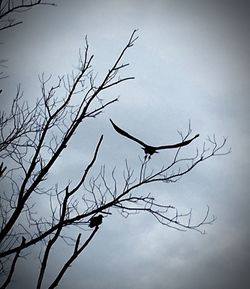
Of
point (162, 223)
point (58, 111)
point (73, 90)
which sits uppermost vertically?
point (73, 90)

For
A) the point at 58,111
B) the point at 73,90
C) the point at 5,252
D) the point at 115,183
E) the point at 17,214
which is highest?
the point at 73,90

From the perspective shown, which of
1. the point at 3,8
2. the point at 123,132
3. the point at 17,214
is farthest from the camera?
the point at 123,132

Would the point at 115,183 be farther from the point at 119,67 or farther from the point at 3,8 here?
the point at 3,8

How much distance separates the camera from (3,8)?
11.5ft

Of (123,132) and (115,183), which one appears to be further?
(123,132)

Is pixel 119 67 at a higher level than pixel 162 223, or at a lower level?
higher

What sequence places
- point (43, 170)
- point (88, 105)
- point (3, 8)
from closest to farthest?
point (3, 8) < point (43, 170) < point (88, 105)

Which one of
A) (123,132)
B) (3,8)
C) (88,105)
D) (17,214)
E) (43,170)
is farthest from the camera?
(123,132)

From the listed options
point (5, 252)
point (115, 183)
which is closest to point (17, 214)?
point (5, 252)

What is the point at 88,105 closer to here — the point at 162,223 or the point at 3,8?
the point at 3,8

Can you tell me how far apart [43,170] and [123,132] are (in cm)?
232

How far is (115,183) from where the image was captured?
4.59m

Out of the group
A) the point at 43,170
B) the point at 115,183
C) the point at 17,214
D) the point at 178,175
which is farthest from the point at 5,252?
the point at 178,175

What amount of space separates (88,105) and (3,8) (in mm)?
1591
